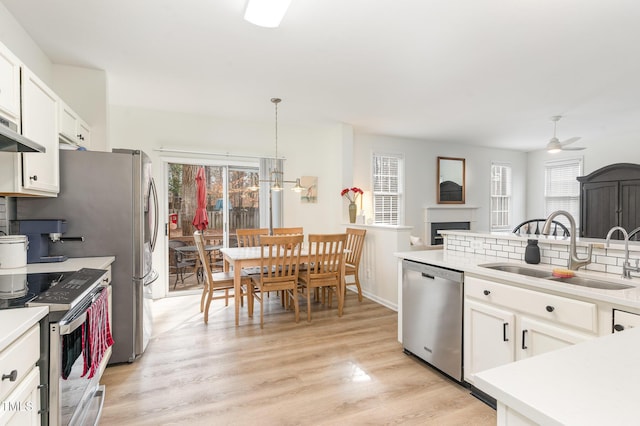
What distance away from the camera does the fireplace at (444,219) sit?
21.4ft

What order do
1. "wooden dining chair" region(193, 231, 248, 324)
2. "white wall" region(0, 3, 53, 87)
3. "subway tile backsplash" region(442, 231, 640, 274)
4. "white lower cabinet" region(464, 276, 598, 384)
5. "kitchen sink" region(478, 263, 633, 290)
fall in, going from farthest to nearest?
"wooden dining chair" region(193, 231, 248, 324)
"white wall" region(0, 3, 53, 87)
"subway tile backsplash" region(442, 231, 640, 274)
"kitchen sink" region(478, 263, 633, 290)
"white lower cabinet" region(464, 276, 598, 384)

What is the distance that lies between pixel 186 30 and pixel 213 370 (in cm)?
259

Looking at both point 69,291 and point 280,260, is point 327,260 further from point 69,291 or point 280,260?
point 69,291

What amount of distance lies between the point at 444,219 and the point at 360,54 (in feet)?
15.1

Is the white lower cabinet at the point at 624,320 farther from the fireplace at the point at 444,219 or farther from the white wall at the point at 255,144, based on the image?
the fireplace at the point at 444,219

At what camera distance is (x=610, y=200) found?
5305 mm

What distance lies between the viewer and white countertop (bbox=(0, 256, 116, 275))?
2100 millimetres

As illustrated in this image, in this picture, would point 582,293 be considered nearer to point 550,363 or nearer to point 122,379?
point 550,363

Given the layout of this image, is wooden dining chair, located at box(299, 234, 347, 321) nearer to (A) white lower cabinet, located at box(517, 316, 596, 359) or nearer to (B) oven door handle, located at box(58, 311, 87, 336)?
(A) white lower cabinet, located at box(517, 316, 596, 359)

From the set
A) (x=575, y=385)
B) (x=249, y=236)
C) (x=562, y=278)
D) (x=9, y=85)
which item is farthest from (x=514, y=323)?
(x=249, y=236)

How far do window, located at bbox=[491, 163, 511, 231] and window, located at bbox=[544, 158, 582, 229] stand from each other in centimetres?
76

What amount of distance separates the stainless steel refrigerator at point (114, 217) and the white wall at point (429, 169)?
3747mm

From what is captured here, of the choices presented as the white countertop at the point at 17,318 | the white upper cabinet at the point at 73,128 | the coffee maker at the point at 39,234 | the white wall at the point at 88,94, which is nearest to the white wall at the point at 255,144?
the white wall at the point at 88,94

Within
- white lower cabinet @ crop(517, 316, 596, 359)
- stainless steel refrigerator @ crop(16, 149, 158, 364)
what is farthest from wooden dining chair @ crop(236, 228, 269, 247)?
white lower cabinet @ crop(517, 316, 596, 359)
